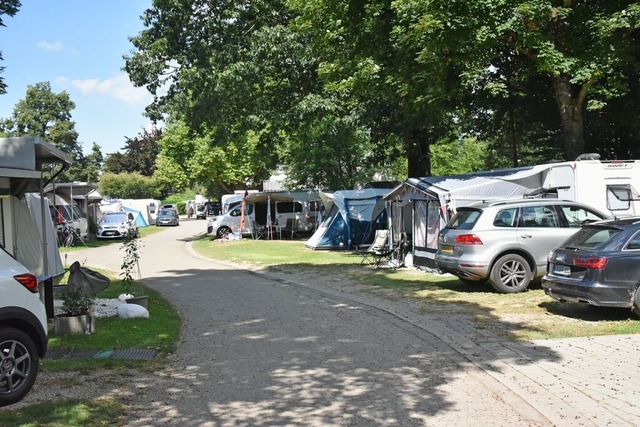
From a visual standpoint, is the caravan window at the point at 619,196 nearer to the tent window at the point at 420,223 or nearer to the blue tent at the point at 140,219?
the tent window at the point at 420,223

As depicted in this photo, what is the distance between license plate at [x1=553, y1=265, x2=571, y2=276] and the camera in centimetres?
952

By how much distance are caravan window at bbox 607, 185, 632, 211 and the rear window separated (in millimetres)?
3778

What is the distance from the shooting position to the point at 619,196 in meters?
14.4

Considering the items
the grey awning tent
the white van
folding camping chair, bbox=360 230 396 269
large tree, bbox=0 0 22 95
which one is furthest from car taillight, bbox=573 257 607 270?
the white van

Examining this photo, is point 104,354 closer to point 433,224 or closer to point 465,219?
point 465,219

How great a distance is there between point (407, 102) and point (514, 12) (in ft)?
17.6

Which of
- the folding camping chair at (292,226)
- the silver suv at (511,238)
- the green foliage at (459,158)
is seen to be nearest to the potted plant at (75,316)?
the silver suv at (511,238)

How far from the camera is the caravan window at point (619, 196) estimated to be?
47.3 ft

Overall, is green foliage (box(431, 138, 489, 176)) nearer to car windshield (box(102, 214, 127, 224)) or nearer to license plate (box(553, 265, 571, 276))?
car windshield (box(102, 214, 127, 224))

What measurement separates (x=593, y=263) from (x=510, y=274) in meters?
3.44

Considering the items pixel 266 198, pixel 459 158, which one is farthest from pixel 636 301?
pixel 459 158

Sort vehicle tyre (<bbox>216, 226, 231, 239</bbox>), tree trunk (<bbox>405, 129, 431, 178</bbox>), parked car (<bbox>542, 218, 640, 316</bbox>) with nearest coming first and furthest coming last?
parked car (<bbox>542, 218, 640, 316</bbox>) → tree trunk (<bbox>405, 129, 431, 178</bbox>) → vehicle tyre (<bbox>216, 226, 231, 239</bbox>)

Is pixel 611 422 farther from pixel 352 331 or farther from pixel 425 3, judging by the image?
pixel 425 3

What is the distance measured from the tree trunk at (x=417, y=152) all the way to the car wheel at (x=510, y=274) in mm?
14205
